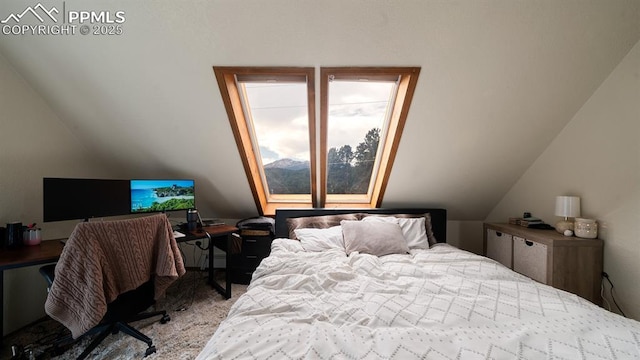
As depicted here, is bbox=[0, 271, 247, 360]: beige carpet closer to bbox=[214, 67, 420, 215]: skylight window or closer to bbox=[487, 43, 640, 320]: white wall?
bbox=[214, 67, 420, 215]: skylight window

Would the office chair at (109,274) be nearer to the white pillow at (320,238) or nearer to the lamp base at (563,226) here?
the white pillow at (320,238)

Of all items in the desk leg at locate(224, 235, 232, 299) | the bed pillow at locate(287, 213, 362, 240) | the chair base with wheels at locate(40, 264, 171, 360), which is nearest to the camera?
the chair base with wheels at locate(40, 264, 171, 360)

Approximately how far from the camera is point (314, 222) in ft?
8.48

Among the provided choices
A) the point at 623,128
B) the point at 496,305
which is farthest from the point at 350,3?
the point at 623,128

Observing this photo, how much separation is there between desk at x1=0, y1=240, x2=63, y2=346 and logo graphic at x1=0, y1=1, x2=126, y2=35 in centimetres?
155

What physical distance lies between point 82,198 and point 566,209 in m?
4.16

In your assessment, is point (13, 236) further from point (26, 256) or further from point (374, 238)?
point (374, 238)

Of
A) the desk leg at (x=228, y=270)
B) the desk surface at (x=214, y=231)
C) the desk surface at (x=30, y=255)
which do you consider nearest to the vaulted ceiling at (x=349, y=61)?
the desk surface at (x=214, y=231)

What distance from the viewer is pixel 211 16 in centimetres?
147

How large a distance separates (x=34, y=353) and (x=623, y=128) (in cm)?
455

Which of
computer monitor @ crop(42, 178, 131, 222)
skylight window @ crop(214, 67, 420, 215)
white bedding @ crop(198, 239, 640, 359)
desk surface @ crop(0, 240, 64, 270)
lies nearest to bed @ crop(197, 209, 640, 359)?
white bedding @ crop(198, 239, 640, 359)

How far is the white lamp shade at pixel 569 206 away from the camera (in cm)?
198

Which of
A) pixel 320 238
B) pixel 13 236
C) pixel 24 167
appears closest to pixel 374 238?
pixel 320 238

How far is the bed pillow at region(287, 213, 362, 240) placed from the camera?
2551mm
